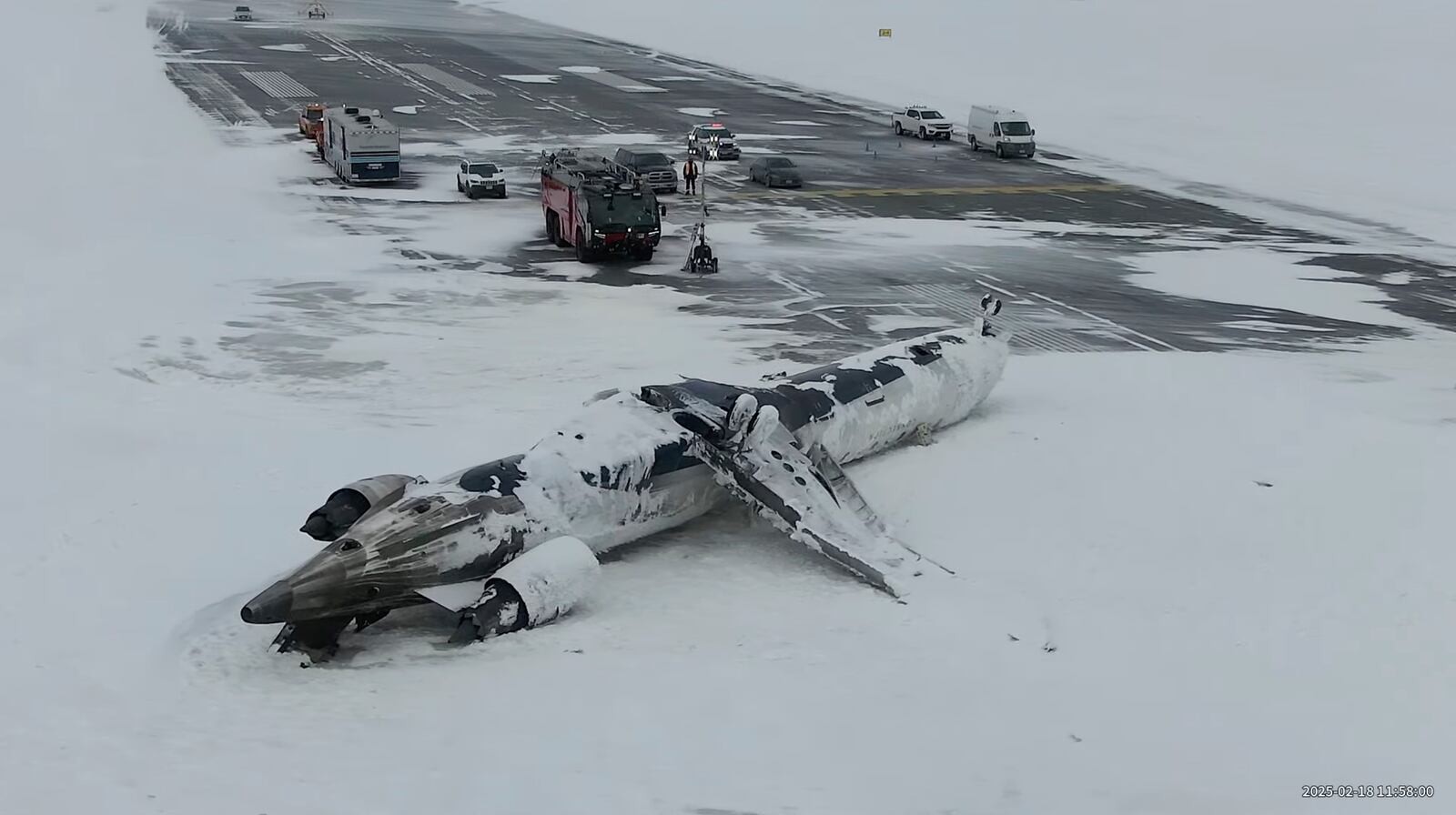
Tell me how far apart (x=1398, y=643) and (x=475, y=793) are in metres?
12.8

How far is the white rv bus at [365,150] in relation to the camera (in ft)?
193

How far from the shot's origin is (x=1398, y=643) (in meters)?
18.8

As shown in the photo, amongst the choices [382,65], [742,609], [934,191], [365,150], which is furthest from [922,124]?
Result: [742,609]

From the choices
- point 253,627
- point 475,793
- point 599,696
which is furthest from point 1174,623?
point 253,627

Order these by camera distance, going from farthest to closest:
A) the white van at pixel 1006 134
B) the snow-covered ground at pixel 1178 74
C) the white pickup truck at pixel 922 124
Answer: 1. the white pickup truck at pixel 922 124
2. the white van at pixel 1006 134
3. the snow-covered ground at pixel 1178 74

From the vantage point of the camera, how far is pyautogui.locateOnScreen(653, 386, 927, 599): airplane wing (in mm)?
21188

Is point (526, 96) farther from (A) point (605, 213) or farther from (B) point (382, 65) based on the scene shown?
(A) point (605, 213)

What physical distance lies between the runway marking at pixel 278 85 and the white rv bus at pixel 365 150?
2750 cm

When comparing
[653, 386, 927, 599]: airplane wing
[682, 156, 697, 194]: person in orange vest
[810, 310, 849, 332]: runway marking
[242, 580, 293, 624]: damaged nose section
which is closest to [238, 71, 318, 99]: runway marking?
[682, 156, 697, 194]: person in orange vest

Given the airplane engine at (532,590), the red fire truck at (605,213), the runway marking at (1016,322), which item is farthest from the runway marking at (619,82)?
the airplane engine at (532,590)

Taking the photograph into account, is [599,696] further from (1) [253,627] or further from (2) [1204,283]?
(2) [1204,283]

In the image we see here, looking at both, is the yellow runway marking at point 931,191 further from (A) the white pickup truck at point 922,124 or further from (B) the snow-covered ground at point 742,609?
(B) the snow-covered ground at point 742,609

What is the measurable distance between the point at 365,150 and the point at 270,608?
4522cm

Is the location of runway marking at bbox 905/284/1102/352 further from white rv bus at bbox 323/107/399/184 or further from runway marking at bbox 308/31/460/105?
runway marking at bbox 308/31/460/105
